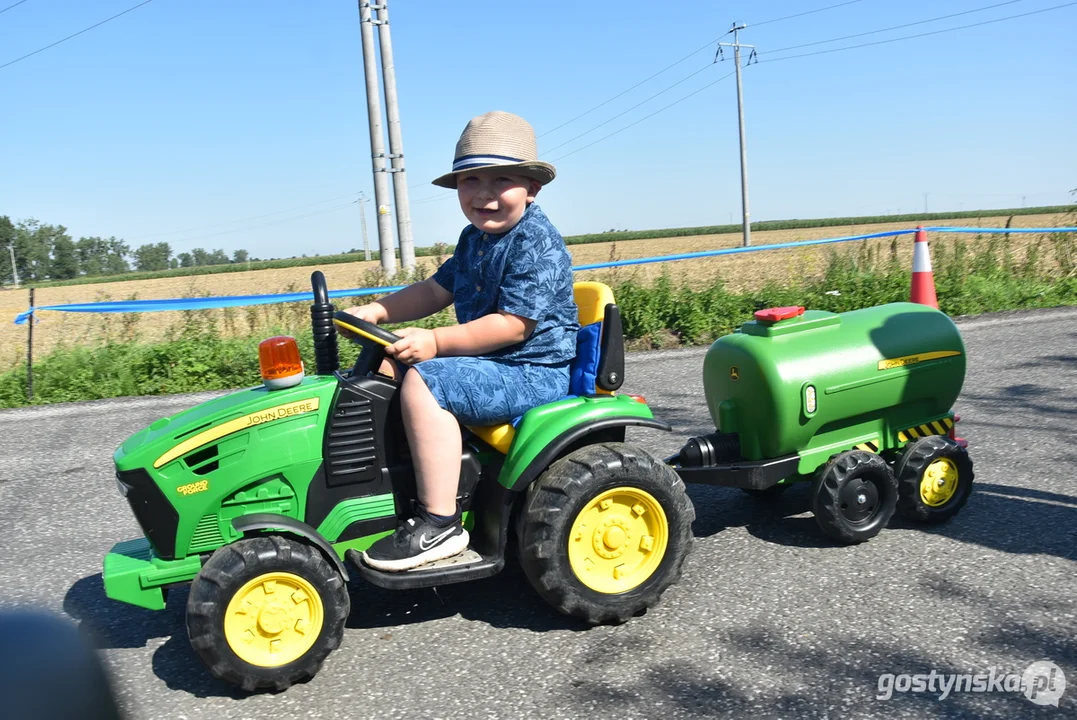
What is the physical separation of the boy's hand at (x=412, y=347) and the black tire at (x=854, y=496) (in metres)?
1.73

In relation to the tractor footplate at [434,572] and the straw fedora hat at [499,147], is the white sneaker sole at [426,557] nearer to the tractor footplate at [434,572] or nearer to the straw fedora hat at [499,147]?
the tractor footplate at [434,572]

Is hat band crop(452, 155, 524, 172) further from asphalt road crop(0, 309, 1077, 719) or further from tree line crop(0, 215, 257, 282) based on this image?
tree line crop(0, 215, 257, 282)

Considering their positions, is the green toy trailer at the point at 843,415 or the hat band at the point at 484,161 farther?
the green toy trailer at the point at 843,415

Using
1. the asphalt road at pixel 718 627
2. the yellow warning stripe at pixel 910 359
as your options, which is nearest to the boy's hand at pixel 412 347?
the asphalt road at pixel 718 627

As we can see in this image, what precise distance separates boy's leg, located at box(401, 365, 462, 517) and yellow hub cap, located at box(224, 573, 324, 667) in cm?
50

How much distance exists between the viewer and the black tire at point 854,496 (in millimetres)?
3547

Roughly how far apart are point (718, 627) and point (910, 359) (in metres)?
1.57

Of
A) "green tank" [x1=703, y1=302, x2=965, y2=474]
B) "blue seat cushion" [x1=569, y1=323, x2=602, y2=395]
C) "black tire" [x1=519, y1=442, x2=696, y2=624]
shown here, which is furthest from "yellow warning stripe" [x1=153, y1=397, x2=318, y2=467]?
"green tank" [x1=703, y1=302, x2=965, y2=474]

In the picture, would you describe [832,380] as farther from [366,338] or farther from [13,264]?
[13,264]

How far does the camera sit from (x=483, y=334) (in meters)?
3.08

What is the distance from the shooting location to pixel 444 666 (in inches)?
113

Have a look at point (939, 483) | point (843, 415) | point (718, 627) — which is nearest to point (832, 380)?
point (843, 415)

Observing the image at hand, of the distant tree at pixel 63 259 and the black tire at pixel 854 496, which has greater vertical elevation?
the distant tree at pixel 63 259

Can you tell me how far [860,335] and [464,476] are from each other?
1.86 m
